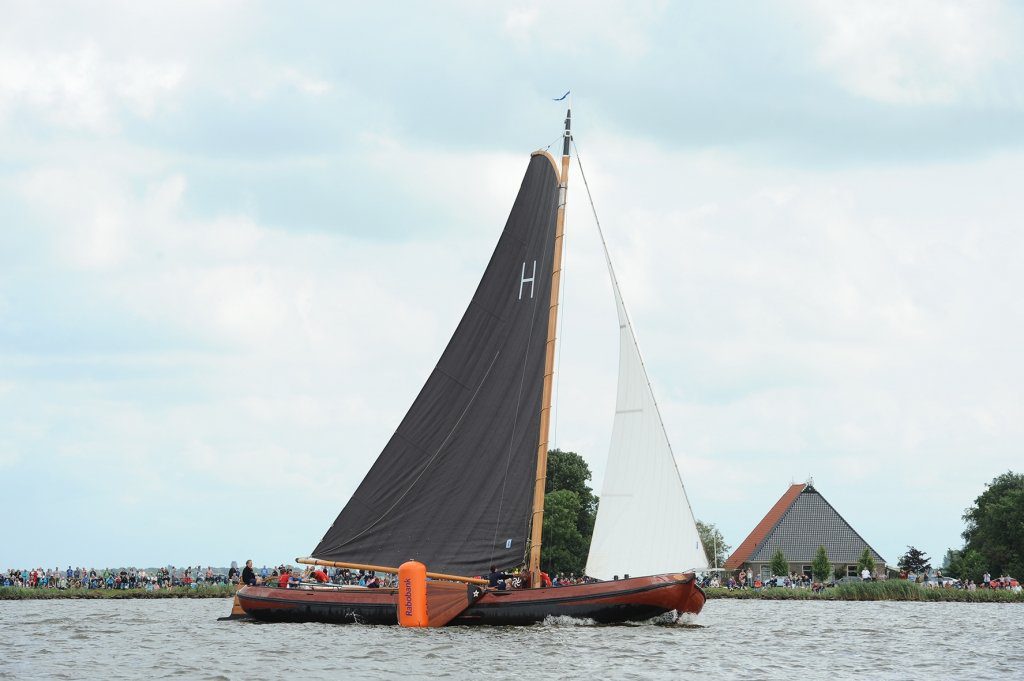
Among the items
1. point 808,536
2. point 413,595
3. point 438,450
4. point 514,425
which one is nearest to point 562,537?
point 808,536

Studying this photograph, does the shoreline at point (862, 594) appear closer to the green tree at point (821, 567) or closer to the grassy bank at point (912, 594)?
the grassy bank at point (912, 594)

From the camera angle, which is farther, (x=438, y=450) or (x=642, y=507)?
(x=438, y=450)

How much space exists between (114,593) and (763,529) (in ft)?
175

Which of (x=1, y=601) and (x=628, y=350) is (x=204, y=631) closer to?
(x=628, y=350)

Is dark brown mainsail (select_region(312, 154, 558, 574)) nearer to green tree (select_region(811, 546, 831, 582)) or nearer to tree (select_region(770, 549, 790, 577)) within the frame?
green tree (select_region(811, 546, 831, 582))

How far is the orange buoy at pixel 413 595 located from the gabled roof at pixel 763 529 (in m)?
63.0

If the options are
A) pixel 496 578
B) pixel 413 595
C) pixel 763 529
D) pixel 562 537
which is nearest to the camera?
pixel 413 595

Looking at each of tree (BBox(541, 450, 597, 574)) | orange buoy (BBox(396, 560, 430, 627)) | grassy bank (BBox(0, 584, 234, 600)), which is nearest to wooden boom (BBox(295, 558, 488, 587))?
orange buoy (BBox(396, 560, 430, 627))

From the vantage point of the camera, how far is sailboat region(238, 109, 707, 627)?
35312mm

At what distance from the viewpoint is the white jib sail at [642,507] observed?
3269 cm

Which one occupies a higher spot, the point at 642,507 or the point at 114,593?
the point at 642,507

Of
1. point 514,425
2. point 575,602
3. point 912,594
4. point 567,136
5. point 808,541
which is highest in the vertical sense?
point 567,136

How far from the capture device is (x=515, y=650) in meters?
28.0

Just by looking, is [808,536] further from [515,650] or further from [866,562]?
[515,650]
